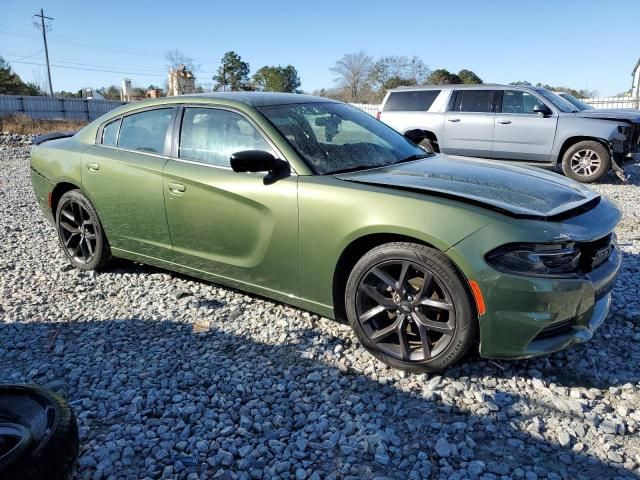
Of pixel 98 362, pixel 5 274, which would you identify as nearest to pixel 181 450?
pixel 98 362

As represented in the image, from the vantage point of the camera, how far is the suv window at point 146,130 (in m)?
4.03

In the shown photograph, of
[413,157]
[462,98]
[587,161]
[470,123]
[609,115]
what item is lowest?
[587,161]

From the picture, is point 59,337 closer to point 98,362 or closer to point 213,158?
point 98,362

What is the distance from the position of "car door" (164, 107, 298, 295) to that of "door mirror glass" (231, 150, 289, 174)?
0.34 ft

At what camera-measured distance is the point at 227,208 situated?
3.47 m

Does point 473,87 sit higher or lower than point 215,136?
higher

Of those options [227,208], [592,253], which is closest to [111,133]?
[227,208]

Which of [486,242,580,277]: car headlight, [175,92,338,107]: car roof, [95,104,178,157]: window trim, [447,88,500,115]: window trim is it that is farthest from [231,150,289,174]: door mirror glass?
[447,88,500,115]: window trim

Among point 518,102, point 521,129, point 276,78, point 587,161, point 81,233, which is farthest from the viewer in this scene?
point 276,78

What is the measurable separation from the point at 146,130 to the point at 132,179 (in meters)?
0.46

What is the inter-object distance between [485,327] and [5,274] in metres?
4.42

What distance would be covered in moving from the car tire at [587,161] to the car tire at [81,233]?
8.31 metres

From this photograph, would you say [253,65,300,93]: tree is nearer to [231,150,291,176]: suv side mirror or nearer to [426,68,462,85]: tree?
[426,68,462,85]: tree

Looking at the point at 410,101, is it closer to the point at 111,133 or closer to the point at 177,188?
the point at 111,133
